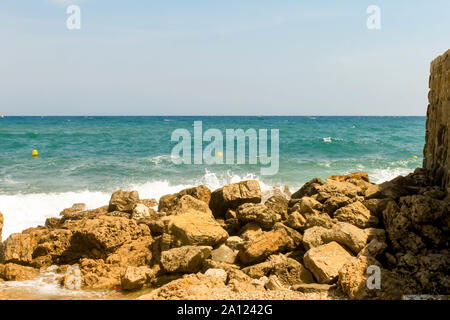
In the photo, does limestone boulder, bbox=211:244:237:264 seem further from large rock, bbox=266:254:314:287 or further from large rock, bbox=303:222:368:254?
large rock, bbox=303:222:368:254

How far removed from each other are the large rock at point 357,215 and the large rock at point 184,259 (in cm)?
257

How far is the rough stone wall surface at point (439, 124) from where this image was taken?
695 cm

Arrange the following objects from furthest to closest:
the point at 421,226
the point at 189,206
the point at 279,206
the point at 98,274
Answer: the point at 279,206
the point at 189,206
the point at 98,274
the point at 421,226

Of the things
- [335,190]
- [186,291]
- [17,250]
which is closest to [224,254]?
[186,291]

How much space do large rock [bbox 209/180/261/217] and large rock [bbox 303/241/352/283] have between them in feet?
8.14

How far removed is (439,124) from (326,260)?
3936mm

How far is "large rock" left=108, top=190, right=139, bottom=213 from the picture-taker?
9.37 metres

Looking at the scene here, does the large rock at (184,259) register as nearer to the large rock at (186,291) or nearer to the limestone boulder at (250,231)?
the large rock at (186,291)

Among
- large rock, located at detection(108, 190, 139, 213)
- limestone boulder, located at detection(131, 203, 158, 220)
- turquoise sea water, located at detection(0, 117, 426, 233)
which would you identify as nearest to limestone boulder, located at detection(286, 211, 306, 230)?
limestone boulder, located at detection(131, 203, 158, 220)

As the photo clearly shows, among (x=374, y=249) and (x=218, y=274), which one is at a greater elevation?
(x=374, y=249)

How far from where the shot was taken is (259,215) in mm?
7074

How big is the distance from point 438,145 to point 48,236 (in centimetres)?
741

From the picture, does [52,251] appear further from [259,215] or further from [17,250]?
[259,215]

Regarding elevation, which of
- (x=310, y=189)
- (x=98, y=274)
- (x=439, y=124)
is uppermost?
(x=439, y=124)
